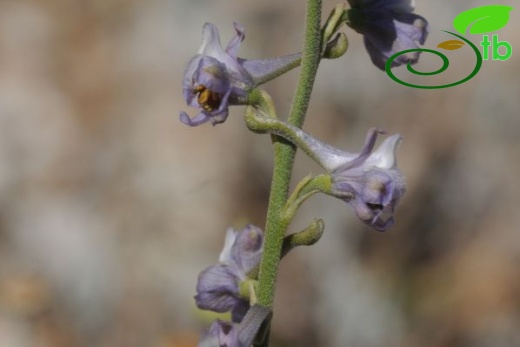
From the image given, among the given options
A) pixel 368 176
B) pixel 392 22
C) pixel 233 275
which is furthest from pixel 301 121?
pixel 233 275

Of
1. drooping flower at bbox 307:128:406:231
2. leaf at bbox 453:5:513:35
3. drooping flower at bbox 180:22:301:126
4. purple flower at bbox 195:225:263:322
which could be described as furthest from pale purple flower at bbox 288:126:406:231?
leaf at bbox 453:5:513:35

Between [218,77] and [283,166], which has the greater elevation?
[218,77]

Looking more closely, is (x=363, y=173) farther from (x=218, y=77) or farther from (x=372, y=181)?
(x=218, y=77)

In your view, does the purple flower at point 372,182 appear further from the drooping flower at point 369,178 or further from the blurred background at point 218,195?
the blurred background at point 218,195

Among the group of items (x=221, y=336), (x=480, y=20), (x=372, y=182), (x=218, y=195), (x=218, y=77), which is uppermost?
(x=480, y=20)

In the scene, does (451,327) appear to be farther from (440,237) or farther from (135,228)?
(135,228)

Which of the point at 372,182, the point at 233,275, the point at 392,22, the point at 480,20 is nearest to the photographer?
the point at 372,182

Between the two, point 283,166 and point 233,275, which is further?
point 233,275

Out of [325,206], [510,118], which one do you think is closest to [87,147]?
[325,206]
